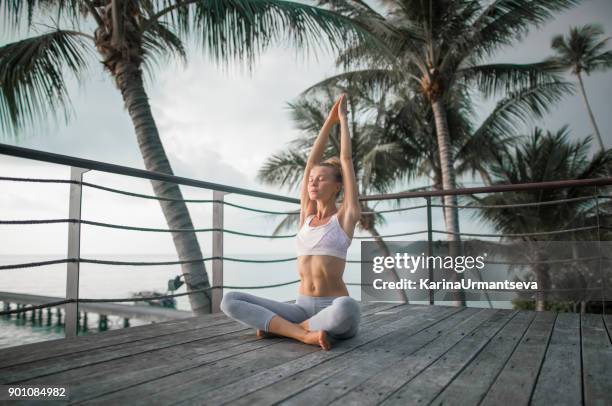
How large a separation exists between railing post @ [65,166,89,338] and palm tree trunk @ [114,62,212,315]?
2325mm

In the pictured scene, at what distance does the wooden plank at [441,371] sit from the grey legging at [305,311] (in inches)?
17.9

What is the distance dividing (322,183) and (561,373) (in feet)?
4.72

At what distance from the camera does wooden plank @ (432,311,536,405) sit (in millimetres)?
1486

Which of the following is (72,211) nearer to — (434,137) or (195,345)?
(195,345)

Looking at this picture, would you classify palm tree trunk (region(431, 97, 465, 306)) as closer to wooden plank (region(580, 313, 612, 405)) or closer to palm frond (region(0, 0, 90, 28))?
wooden plank (region(580, 313, 612, 405))

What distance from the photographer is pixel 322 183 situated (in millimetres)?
2441

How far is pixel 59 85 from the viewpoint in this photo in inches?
203

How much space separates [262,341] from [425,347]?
885mm

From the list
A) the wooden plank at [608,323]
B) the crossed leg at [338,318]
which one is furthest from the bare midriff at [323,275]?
the wooden plank at [608,323]

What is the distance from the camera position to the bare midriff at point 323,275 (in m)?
2.33

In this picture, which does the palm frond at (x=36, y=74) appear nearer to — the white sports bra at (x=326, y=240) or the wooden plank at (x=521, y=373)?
the white sports bra at (x=326, y=240)

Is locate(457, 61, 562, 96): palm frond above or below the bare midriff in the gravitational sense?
above

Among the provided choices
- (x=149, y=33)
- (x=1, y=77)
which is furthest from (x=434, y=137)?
(x=1, y=77)

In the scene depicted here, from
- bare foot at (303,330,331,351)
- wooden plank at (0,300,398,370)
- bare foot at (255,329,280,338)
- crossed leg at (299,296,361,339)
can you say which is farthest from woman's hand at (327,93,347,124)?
wooden plank at (0,300,398,370)
